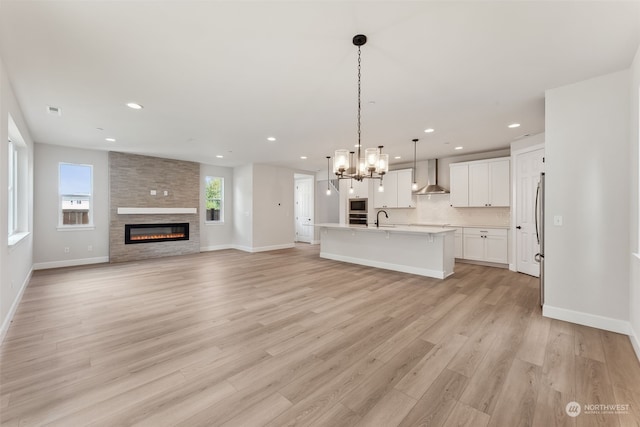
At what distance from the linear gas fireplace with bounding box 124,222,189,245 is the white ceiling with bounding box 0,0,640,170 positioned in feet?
10.4

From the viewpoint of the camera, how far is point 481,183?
20.2 feet

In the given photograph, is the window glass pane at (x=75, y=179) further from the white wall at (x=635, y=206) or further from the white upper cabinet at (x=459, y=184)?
the white wall at (x=635, y=206)

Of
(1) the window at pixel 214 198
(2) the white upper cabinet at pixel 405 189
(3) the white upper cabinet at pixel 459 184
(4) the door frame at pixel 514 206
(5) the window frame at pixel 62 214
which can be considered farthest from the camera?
(1) the window at pixel 214 198

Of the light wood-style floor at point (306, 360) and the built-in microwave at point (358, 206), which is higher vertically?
the built-in microwave at point (358, 206)

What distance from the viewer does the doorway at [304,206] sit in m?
10.0

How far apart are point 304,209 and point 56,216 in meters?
6.92

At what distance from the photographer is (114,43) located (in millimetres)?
2254

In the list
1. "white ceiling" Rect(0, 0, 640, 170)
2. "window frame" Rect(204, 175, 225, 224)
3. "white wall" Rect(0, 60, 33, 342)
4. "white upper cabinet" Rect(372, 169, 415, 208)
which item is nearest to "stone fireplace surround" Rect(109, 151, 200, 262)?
"window frame" Rect(204, 175, 225, 224)

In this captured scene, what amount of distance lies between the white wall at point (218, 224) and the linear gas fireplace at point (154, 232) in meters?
0.61

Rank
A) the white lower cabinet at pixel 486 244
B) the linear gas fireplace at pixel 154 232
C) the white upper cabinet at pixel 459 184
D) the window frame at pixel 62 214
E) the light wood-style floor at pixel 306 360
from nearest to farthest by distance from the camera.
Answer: the light wood-style floor at pixel 306 360 → the white lower cabinet at pixel 486 244 → the window frame at pixel 62 214 → the white upper cabinet at pixel 459 184 → the linear gas fireplace at pixel 154 232

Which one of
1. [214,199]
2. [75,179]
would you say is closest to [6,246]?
[75,179]

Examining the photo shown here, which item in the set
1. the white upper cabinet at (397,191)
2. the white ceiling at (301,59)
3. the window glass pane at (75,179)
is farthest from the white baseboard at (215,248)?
the white upper cabinet at (397,191)

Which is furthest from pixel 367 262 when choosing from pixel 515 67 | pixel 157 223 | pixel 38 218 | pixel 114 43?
pixel 38 218

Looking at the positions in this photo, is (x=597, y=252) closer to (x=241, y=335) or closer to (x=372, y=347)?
(x=372, y=347)
